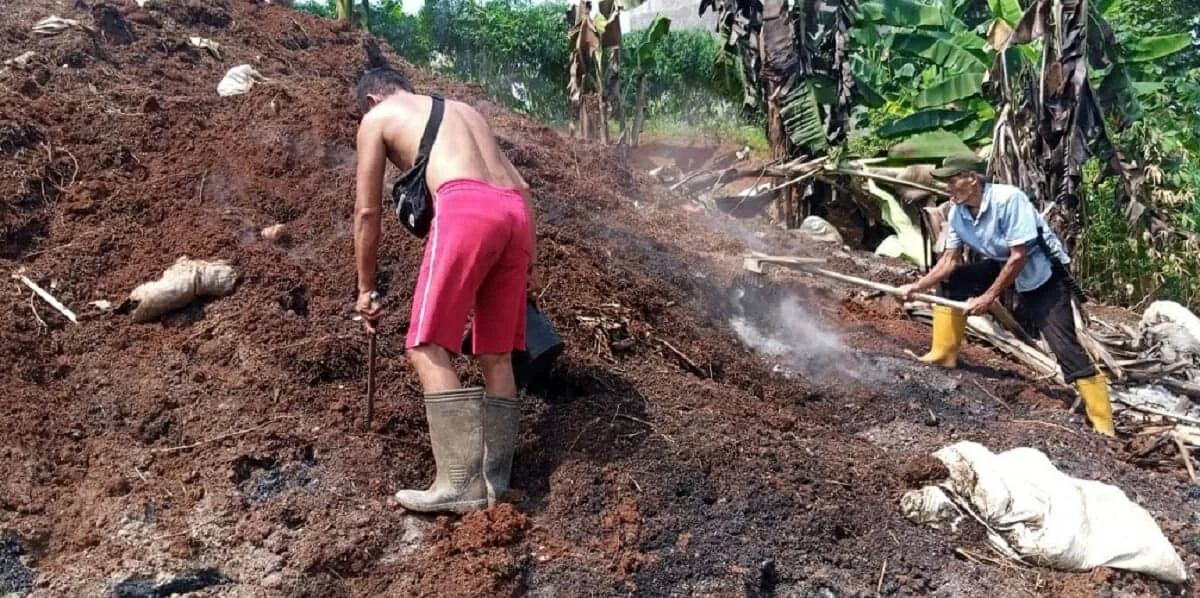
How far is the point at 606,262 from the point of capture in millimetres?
5562

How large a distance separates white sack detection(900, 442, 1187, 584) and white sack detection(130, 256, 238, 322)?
314 centimetres

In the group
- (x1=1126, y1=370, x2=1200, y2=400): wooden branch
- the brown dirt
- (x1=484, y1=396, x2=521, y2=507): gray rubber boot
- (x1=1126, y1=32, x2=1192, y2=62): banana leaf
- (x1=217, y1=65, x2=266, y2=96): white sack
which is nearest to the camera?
the brown dirt

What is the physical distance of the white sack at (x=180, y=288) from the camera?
4316mm

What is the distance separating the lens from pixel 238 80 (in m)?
7.04

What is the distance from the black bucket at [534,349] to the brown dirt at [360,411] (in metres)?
0.15

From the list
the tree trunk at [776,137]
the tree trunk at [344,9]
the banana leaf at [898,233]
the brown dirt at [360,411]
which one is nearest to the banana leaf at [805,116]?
the tree trunk at [776,137]

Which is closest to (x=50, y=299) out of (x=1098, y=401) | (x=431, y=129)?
(x=431, y=129)

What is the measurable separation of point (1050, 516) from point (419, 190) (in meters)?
2.63

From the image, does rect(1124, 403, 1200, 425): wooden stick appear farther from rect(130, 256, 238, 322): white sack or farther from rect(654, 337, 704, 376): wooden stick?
rect(130, 256, 238, 322): white sack

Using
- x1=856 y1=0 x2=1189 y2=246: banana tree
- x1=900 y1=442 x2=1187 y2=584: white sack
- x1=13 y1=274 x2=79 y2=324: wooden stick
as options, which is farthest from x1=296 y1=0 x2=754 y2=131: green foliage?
x1=900 y1=442 x2=1187 y2=584: white sack

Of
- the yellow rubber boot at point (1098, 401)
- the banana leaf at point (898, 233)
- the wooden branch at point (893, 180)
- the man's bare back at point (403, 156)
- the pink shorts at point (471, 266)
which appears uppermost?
the man's bare back at point (403, 156)

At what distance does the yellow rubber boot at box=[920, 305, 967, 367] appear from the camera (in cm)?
579

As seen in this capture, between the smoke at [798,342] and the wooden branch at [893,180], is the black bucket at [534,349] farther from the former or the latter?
the wooden branch at [893,180]

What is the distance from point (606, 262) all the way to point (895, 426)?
181 centimetres
